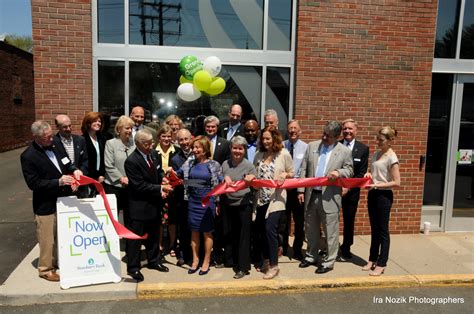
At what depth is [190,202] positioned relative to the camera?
485 centimetres

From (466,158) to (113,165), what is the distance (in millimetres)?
6000

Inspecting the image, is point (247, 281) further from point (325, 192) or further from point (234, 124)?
point (234, 124)

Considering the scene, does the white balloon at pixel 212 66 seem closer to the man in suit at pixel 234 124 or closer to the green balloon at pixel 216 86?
the green balloon at pixel 216 86

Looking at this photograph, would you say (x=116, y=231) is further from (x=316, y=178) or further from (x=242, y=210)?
(x=316, y=178)

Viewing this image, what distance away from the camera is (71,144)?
482cm

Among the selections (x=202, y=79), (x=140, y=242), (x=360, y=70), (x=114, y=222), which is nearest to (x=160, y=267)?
(x=140, y=242)

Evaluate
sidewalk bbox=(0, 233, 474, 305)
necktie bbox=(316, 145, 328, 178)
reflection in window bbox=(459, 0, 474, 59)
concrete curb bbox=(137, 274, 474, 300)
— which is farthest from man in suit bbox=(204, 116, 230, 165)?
reflection in window bbox=(459, 0, 474, 59)

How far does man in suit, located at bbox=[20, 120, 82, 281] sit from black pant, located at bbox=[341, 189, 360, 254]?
11.3 ft

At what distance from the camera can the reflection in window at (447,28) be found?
6691 millimetres

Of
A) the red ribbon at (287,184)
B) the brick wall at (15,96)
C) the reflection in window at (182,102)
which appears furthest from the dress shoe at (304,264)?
the brick wall at (15,96)

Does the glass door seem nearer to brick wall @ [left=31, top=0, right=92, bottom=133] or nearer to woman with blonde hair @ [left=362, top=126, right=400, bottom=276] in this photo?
woman with blonde hair @ [left=362, top=126, right=400, bottom=276]

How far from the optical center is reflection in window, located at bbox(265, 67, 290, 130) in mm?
6574

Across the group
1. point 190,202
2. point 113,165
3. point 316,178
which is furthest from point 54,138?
point 316,178

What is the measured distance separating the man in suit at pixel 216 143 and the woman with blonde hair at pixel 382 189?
1824 millimetres
